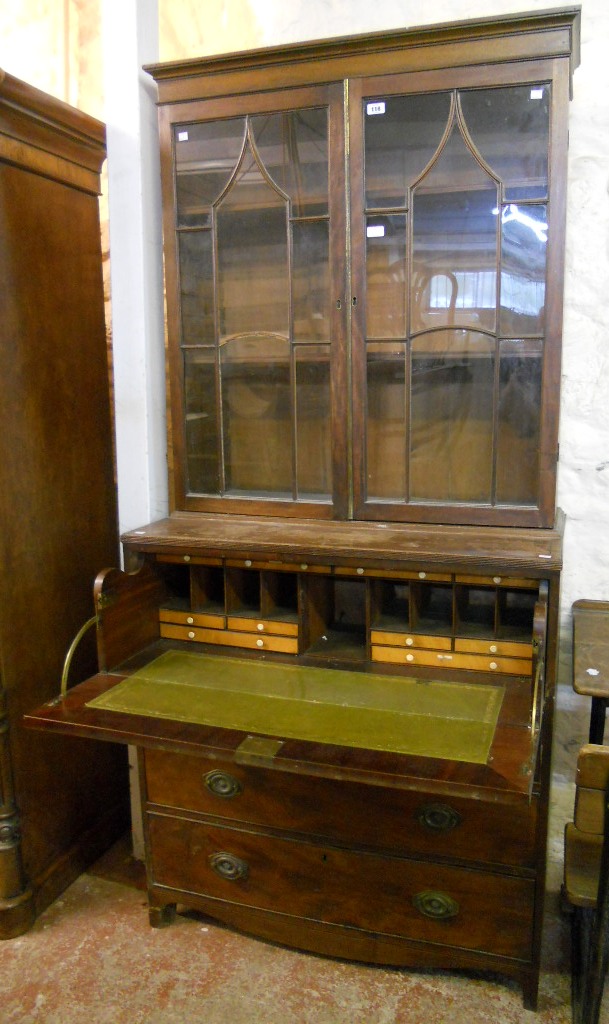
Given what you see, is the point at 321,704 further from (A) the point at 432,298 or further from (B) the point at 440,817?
(A) the point at 432,298

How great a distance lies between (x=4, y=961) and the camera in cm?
188

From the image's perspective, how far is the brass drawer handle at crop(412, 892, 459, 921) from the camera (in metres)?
1.70

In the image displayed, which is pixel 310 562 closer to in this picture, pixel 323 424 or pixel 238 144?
pixel 323 424

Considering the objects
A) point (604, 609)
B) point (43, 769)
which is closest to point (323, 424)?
point (604, 609)

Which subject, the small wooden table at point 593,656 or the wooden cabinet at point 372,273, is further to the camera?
the wooden cabinet at point 372,273

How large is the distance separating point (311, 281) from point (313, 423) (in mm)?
343

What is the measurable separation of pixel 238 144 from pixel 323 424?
70 centimetres

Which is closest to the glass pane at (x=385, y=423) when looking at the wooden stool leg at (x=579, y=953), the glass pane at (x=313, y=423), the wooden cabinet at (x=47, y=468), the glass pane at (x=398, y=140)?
the glass pane at (x=313, y=423)

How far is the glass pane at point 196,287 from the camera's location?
199cm

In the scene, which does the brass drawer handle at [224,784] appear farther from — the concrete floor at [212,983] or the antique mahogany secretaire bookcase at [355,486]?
the concrete floor at [212,983]

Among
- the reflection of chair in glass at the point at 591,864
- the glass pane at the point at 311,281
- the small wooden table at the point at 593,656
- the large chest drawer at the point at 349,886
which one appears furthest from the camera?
the glass pane at the point at 311,281

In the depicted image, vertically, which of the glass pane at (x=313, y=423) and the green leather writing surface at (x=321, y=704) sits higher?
the glass pane at (x=313, y=423)

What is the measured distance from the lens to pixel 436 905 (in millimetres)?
1706

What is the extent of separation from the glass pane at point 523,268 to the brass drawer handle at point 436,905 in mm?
1246
